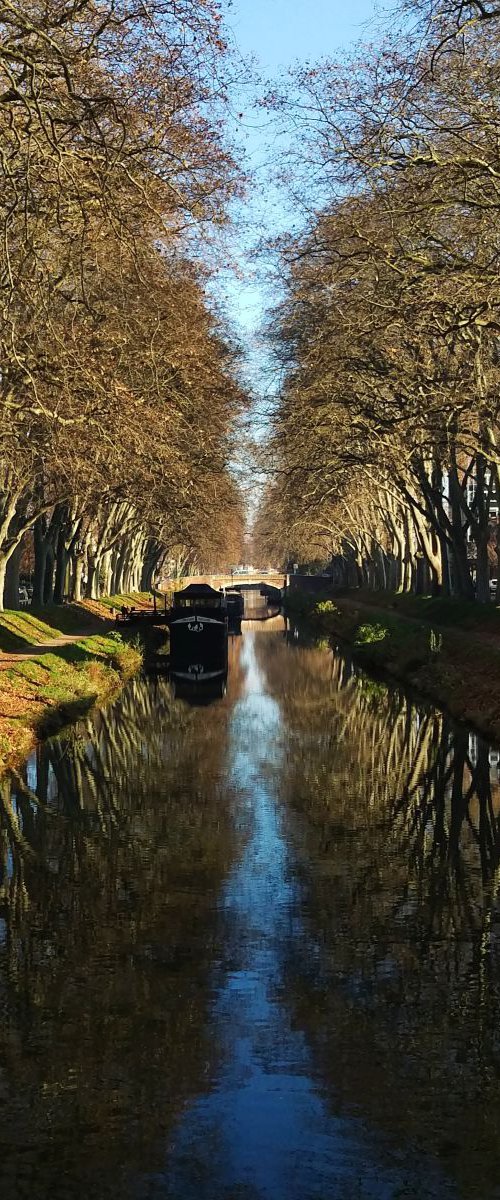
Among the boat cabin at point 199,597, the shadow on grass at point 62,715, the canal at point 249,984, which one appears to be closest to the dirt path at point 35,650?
the shadow on grass at point 62,715

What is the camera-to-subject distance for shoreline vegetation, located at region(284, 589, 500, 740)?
92.1 ft

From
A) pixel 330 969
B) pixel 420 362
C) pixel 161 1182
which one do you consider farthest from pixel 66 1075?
pixel 420 362

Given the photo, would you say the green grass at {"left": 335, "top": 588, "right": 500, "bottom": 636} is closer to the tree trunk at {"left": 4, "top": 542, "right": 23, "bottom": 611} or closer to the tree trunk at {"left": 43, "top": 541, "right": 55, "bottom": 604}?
the tree trunk at {"left": 4, "top": 542, "right": 23, "bottom": 611}

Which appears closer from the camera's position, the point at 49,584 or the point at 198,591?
the point at 198,591

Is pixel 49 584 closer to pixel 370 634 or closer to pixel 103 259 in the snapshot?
pixel 370 634

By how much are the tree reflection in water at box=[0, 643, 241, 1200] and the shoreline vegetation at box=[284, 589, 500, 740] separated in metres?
8.86

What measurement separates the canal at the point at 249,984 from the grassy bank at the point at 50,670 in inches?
109

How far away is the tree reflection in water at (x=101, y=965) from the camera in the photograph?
7551mm

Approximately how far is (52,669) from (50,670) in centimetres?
34

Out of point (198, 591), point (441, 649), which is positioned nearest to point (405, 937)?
point (441, 649)

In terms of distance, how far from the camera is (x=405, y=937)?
1180 cm

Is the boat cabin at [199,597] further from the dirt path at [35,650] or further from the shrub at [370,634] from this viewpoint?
the shrub at [370,634]

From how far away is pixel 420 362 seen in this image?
31.1 metres

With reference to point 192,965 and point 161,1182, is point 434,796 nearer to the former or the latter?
point 192,965
